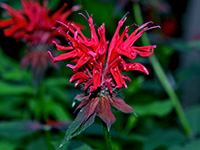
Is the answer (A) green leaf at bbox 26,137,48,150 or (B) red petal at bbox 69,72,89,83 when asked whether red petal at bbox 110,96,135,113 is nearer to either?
(B) red petal at bbox 69,72,89,83

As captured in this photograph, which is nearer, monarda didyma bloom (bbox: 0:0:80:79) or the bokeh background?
the bokeh background

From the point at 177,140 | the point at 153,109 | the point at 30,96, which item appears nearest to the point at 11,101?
the point at 30,96

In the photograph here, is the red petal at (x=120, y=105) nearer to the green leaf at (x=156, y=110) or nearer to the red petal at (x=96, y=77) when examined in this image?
the red petal at (x=96, y=77)

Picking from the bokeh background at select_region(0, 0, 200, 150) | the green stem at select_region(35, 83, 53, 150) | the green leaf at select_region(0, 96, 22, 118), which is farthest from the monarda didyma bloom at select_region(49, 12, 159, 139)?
the green leaf at select_region(0, 96, 22, 118)

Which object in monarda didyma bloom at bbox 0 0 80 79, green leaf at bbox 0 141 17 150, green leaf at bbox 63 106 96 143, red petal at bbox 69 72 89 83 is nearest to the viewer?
→ green leaf at bbox 63 106 96 143

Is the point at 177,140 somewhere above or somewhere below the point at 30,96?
below

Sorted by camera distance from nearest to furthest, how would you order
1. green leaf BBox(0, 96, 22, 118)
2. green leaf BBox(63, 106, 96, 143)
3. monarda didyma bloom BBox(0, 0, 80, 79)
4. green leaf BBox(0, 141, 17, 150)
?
1. green leaf BBox(63, 106, 96, 143)
2. green leaf BBox(0, 141, 17, 150)
3. monarda didyma bloom BBox(0, 0, 80, 79)
4. green leaf BBox(0, 96, 22, 118)

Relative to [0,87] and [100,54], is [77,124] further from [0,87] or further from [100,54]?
[0,87]

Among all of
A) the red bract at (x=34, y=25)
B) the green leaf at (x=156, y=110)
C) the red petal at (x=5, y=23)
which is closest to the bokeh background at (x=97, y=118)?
the green leaf at (x=156, y=110)
